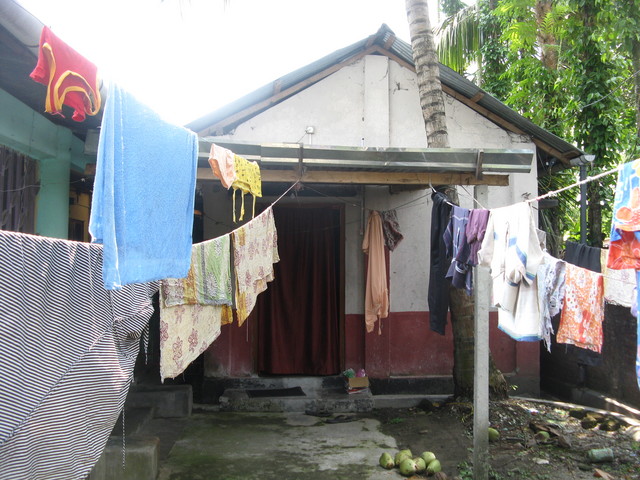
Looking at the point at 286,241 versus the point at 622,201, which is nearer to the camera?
the point at 622,201

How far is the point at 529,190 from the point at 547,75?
424 cm

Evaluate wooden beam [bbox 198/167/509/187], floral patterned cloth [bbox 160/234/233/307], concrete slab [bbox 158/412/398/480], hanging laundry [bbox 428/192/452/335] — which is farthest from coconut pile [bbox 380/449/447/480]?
wooden beam [bbox 198/167/509/187]

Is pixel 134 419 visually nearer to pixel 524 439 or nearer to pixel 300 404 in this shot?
pixel 300 404

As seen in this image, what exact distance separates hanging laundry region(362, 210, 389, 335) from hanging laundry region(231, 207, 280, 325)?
2.26 meters

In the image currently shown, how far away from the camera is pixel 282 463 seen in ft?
18.6

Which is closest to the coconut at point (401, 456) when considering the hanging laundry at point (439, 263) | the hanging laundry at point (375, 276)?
the hanging laundry at point (439, 263)

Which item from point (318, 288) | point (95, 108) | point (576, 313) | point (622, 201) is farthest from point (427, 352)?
point (95, 108)

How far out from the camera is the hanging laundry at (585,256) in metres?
5.82

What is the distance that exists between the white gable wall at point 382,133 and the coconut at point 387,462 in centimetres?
292

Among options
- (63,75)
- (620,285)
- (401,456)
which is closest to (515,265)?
(620,285)

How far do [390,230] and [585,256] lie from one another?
2867 millimetres

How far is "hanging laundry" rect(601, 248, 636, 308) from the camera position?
547cm

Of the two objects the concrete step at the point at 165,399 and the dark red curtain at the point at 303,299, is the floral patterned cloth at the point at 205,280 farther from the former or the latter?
the dark red curtain at the point at 303,299

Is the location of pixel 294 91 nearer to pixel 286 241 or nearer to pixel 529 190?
pixel 286 241
